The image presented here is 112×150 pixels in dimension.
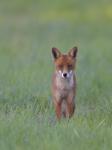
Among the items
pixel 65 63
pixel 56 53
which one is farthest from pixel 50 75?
pixel 65 63

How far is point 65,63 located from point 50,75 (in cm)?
393

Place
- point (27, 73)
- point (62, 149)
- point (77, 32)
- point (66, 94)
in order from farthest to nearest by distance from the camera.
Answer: point (77, 32)
point (27, 73)
point (66, 94)
point (62, 149)

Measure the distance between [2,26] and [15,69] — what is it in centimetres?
1068

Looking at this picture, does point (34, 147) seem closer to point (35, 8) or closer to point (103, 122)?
point (103, 122)

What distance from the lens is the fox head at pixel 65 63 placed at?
11023 millimetres

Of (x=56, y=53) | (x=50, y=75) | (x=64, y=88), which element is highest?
(x=56, y=53)

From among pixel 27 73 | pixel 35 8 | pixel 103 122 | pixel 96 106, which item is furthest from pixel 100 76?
pixel 35 8

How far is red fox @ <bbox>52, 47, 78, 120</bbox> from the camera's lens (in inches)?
437

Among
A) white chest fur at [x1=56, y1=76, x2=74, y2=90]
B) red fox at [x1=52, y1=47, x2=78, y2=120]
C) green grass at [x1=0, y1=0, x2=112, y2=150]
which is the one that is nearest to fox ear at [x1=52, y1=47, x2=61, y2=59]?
red fox at [x1=52, y1=47, x2=78, y2=120]

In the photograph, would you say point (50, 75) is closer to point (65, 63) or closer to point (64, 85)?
point (64, 85)

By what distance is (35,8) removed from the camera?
31.9 meters

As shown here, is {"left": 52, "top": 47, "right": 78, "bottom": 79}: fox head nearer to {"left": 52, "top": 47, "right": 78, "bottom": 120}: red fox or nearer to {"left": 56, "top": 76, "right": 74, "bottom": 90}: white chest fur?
{"left": 52, "top": 47, "right": 78, "bottom": 120}: red fox

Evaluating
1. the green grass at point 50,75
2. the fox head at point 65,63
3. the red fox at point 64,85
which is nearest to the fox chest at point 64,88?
the red fox at point 64,85

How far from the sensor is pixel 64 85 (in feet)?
36.9
